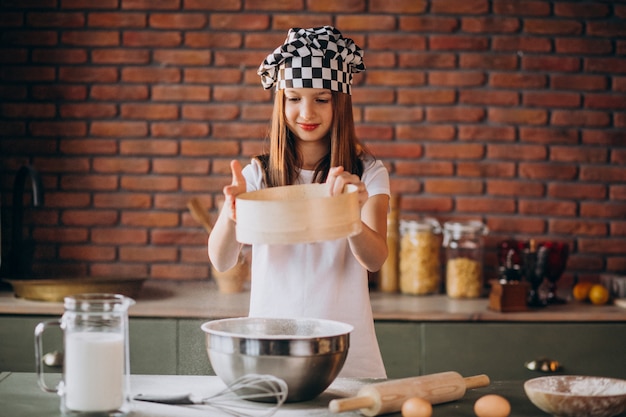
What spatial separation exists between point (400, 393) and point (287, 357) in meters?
0.19

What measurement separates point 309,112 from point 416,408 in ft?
2.55

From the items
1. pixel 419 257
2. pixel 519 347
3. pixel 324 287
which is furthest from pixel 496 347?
pixel 324 287

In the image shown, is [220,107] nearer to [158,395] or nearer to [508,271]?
[508,271]

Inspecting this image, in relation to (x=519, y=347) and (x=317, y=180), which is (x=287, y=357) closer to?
(x=317, y=180)

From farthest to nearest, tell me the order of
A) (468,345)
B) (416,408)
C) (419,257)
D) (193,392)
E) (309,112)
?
(419,257) → (468,345) → (309,112) → (193,392) → (416,408)

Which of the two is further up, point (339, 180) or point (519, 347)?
point (339, 180)

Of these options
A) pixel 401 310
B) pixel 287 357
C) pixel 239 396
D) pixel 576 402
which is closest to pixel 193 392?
pixel 239 396

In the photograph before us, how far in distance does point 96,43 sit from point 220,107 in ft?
1.75

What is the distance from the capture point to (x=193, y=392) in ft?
4.66

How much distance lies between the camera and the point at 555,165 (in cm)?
312

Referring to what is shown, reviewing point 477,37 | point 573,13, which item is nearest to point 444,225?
point 477,37

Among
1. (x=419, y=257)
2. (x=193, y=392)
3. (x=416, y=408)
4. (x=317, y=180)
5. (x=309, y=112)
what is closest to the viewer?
(x=416, y=408)

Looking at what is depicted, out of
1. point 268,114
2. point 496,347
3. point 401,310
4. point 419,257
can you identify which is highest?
point 268,114

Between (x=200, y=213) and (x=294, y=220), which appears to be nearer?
(x=294, y=220)
